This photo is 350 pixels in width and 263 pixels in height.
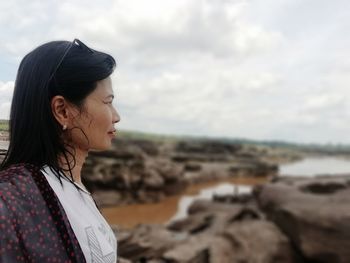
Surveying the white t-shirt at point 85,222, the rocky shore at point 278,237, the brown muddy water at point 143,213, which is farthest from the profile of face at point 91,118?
the brown muddy water at point 143,213

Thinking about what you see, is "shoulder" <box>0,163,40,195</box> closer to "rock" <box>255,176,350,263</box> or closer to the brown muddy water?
"rock" <box>255,176,350,263</box>

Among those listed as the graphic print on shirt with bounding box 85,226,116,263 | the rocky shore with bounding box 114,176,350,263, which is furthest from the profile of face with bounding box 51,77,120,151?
the rocky shore with bounding box 114,176,350,263

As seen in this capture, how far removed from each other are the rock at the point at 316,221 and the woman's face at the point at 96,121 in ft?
21.1

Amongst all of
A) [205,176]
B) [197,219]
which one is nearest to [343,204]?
[197,219]

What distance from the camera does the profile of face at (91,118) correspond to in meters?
1.35

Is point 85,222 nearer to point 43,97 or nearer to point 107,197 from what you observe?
point 43,97

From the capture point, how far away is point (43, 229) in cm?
111

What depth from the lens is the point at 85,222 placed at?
4.17ft

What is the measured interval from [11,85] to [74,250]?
731 mm

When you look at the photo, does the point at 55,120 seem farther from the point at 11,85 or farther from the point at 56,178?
the point at 11,85

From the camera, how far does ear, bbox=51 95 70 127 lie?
1319mm

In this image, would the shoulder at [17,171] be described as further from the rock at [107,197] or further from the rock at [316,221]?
the rock at [107,197]

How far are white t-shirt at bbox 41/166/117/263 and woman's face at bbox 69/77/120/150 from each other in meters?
0.16

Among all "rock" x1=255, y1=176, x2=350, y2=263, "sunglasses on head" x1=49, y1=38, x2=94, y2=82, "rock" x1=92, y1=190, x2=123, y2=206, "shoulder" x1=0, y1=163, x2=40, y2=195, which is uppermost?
"sunglasses on head" x1=49, y1=38, x2=94, y2=82
